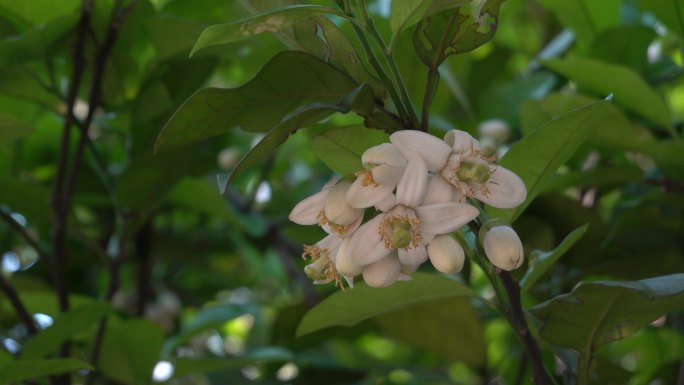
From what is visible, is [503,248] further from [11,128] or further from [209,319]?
[209,319]

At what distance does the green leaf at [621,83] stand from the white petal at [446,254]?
523mm

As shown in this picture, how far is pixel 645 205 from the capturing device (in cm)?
123

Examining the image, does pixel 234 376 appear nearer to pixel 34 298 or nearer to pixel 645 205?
pixel 34 298

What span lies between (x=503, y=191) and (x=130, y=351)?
2.17 feet

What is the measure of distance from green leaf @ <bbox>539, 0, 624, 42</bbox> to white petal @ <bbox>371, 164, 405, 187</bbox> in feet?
2.41

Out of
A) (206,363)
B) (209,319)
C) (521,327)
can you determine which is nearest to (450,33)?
(521,327)

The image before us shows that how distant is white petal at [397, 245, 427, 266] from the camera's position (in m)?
0.73

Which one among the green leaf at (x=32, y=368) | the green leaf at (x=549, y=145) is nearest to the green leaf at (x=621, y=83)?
the green leaf at (x=549, y=145)

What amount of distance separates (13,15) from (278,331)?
2.33 ft

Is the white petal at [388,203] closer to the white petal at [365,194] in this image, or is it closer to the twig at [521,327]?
the white petal at [365,194]

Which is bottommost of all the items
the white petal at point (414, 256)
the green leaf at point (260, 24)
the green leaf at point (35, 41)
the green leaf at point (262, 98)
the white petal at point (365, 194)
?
the white petal at point (414, 256)

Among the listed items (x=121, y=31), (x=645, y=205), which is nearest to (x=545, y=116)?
(x=645, y=205)

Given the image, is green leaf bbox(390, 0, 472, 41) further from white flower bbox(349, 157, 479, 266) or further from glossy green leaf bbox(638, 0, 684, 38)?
glossy green leaf bbox(638, 0, 684, 38)

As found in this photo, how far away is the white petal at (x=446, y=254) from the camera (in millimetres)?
707
